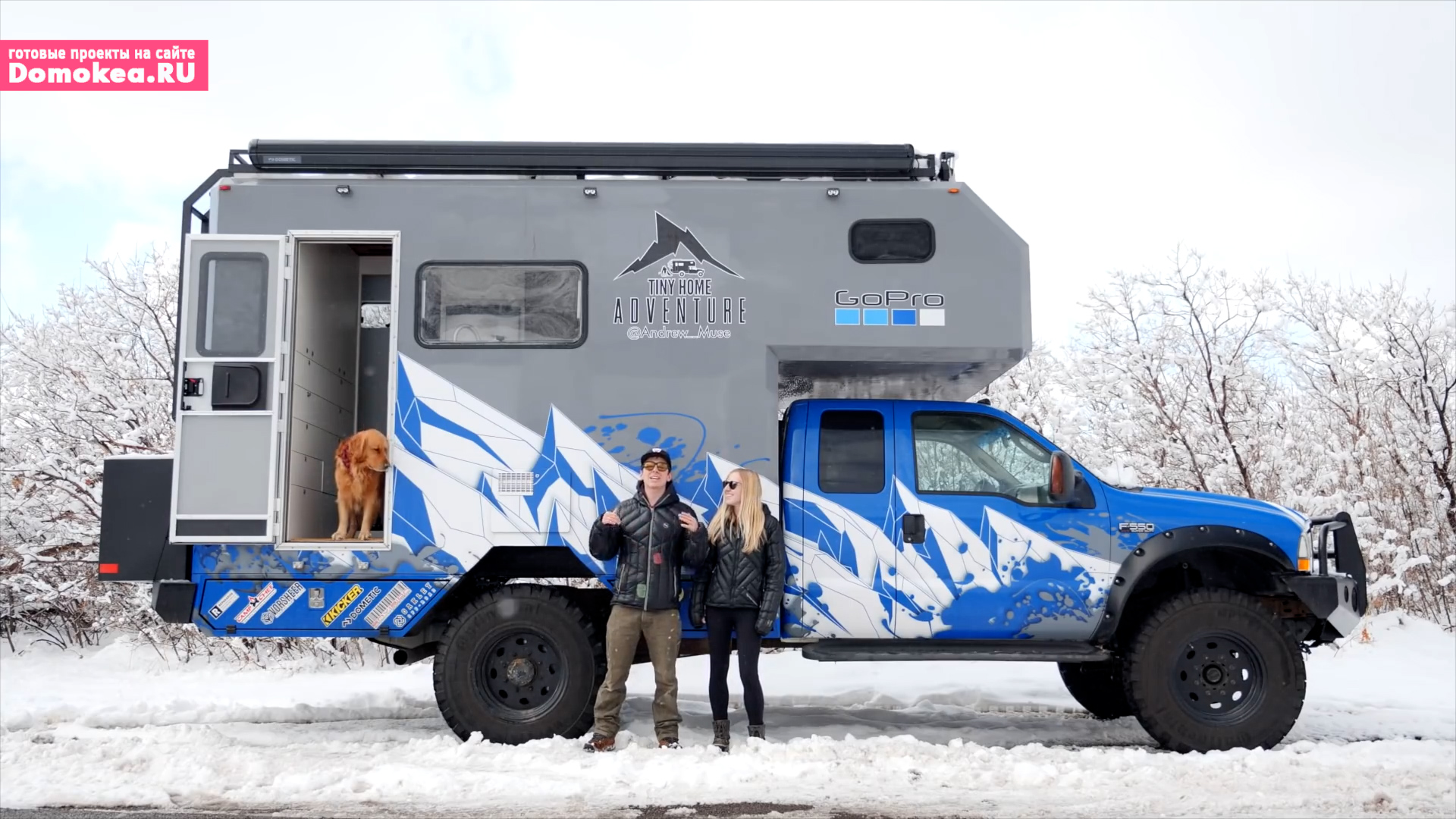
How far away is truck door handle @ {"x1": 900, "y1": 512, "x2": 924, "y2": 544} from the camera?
6.79m

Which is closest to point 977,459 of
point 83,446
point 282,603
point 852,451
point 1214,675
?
point 852,451

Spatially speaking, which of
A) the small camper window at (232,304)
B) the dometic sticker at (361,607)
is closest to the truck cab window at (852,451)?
the dometic sticker at (361,607)

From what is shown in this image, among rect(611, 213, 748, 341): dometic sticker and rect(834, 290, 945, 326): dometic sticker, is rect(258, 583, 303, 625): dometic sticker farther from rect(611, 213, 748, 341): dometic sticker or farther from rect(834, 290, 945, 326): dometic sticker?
rect(834, 290, 945, 326): dometic sticker

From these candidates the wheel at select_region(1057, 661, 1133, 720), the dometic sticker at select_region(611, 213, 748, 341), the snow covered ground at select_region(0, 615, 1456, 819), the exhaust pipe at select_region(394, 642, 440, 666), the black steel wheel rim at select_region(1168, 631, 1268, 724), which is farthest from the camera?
the wheel at select_region(1057, 661, 1133, 720)

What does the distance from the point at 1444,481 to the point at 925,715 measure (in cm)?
941

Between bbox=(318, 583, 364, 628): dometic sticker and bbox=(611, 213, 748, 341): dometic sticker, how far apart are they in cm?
228

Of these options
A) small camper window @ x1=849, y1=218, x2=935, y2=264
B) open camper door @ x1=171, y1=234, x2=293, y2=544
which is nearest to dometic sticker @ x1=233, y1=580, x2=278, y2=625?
open camper door @ x1=171, y1=234, x2=293, y2=544

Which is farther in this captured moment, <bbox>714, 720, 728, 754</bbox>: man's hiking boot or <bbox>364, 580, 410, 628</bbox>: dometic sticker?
<bbox>364, 580, 410, 628</bbox>: dometic sticker

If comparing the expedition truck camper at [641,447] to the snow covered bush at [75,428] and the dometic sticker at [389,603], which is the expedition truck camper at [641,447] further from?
the snow covered bush at [75,428]

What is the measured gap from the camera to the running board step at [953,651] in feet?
21.4

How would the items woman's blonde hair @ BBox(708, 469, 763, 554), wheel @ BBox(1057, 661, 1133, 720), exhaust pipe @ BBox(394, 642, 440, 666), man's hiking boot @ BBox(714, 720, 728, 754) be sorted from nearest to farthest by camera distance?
woman's blonde hair @ BBox(708, 469, 763, 554) < man's hiking boot @ BBox(714, 720, 728, 754) < exhaust pipe @ BBox(394, 642, 440, 666) < wheel @ BBox(1057, 661, 1133, 720)

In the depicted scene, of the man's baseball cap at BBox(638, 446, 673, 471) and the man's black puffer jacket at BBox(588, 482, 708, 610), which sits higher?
the man's baseball cap at BBox(638, 446, 673, 471)

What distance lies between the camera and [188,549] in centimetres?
661

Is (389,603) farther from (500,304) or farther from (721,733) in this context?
(721,733)
